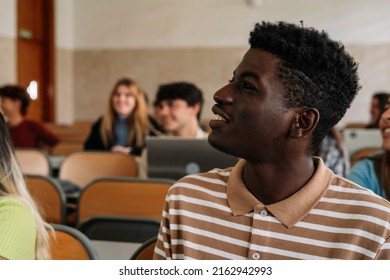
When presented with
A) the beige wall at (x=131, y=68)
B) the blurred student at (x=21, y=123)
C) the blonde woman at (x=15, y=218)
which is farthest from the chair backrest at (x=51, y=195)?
the beige wall at (x=131, y=68)

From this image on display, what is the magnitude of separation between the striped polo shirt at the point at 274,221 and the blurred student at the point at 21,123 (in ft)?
8.91

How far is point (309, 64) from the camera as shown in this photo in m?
0.62

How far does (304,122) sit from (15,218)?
1.63 ft

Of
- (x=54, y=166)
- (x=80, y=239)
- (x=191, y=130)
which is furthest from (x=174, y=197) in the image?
(x=54, y=166)

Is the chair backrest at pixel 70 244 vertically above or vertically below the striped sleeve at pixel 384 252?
below

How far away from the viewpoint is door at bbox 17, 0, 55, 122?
562 cm

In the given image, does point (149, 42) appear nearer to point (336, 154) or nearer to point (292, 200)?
point (336, 154)

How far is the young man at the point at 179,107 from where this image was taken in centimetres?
185

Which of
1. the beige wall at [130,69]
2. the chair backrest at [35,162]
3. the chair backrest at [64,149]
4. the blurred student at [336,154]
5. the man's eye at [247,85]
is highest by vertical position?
the beige wall at [130,69]

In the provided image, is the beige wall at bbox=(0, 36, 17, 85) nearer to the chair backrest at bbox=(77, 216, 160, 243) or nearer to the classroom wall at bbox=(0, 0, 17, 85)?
the classroom wall at bbox=(0, 0, 17, 85)

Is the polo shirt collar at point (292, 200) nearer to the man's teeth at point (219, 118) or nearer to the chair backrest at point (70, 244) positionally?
the man's teeth at point (219, 118)

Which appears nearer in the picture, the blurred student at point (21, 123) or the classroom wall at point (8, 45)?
the blurred student at point (21, 123)

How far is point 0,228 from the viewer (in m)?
0.82

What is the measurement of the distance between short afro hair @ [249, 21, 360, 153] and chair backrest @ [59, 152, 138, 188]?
166 cm
